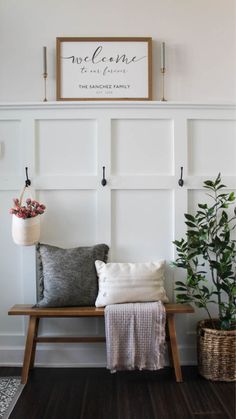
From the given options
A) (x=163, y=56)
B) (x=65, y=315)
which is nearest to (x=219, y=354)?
(x=65, y=315)

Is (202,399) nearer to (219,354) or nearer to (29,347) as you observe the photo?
(219,354)

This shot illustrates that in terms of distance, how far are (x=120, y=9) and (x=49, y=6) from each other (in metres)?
0.50

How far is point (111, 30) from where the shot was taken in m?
2.56

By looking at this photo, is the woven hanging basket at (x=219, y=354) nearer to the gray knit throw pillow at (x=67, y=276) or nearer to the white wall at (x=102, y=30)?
the gray knit throw pillow at (x=67, y=276)

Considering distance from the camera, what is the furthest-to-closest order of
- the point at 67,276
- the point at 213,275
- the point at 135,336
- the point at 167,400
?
the point at 213,275
the point at 67,276
the point at 135,336
the point at 167,400

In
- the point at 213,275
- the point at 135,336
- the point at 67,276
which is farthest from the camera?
the point at 213,275

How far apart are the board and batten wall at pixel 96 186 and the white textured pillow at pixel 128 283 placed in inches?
6.7

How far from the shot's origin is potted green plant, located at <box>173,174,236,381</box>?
2238 mm

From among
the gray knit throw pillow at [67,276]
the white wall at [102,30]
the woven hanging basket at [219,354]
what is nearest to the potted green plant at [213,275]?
the woven hanging basket at [219,354]

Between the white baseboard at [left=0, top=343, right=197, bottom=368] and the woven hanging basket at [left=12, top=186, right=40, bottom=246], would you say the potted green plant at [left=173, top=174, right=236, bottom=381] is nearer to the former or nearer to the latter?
the white baseboard at [left=0, top=343, right=197, bottom=368]

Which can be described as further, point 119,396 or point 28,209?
point 28,209

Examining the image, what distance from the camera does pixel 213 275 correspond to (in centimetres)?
248

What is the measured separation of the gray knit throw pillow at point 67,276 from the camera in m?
2.29

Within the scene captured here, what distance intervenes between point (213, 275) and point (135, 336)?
69 centimetres
